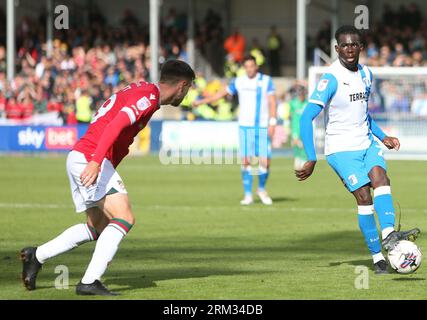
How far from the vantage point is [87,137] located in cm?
941

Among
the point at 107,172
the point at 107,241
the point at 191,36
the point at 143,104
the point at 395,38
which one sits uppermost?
the point at 191,36

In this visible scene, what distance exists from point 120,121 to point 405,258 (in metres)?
3.04

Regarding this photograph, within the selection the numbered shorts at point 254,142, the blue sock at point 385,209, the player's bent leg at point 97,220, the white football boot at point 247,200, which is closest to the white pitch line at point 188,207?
the white football boot at point 247,200

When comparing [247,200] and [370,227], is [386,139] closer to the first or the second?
[370,227]

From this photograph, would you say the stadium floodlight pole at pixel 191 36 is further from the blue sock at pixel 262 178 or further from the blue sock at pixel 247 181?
the blue sock at pixel 247 181

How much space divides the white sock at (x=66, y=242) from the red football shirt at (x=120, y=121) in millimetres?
713

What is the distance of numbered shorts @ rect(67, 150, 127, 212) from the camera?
9188 mm

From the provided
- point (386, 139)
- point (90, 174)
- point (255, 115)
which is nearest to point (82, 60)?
point (255, 115)

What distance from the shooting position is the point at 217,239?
13906mm

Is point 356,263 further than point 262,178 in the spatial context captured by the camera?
No

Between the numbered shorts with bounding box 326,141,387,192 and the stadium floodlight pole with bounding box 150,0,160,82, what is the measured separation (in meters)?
26.1

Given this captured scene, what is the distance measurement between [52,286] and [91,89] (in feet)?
84.6

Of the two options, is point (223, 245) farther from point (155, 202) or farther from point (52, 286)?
point (155, 202)

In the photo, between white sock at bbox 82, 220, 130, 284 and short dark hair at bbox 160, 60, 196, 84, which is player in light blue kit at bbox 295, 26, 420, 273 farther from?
white sock at bbox 82, 220, 130, 284
